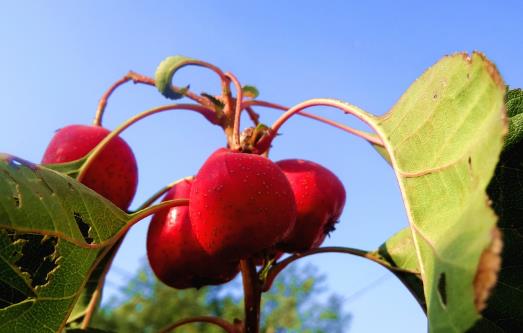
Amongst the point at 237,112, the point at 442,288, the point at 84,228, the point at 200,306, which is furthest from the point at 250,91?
the point at 200,306

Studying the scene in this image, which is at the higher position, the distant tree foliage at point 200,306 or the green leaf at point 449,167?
the green leaf at point 449,167

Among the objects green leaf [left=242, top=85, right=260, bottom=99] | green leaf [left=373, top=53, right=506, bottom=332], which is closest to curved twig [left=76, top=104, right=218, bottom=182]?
green leaf [left=242, top=85, right=260, bottom=99]

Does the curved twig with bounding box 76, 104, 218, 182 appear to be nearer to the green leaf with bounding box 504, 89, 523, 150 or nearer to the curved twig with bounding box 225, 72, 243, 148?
the curved twig with bounding box 225, 72, 243, 148

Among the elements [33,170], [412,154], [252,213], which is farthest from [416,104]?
[33,170]

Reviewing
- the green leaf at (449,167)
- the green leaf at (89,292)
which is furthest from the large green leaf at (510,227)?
the green leaf at (89,292)

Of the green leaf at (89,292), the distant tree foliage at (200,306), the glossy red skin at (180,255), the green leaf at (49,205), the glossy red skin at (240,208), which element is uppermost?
the green leaf at (49,205)

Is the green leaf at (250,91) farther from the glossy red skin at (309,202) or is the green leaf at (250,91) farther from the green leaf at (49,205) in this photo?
the green leaf at (49,205)

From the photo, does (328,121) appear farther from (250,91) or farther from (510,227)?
(510,227)

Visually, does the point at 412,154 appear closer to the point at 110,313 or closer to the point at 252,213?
the point at 252,213
